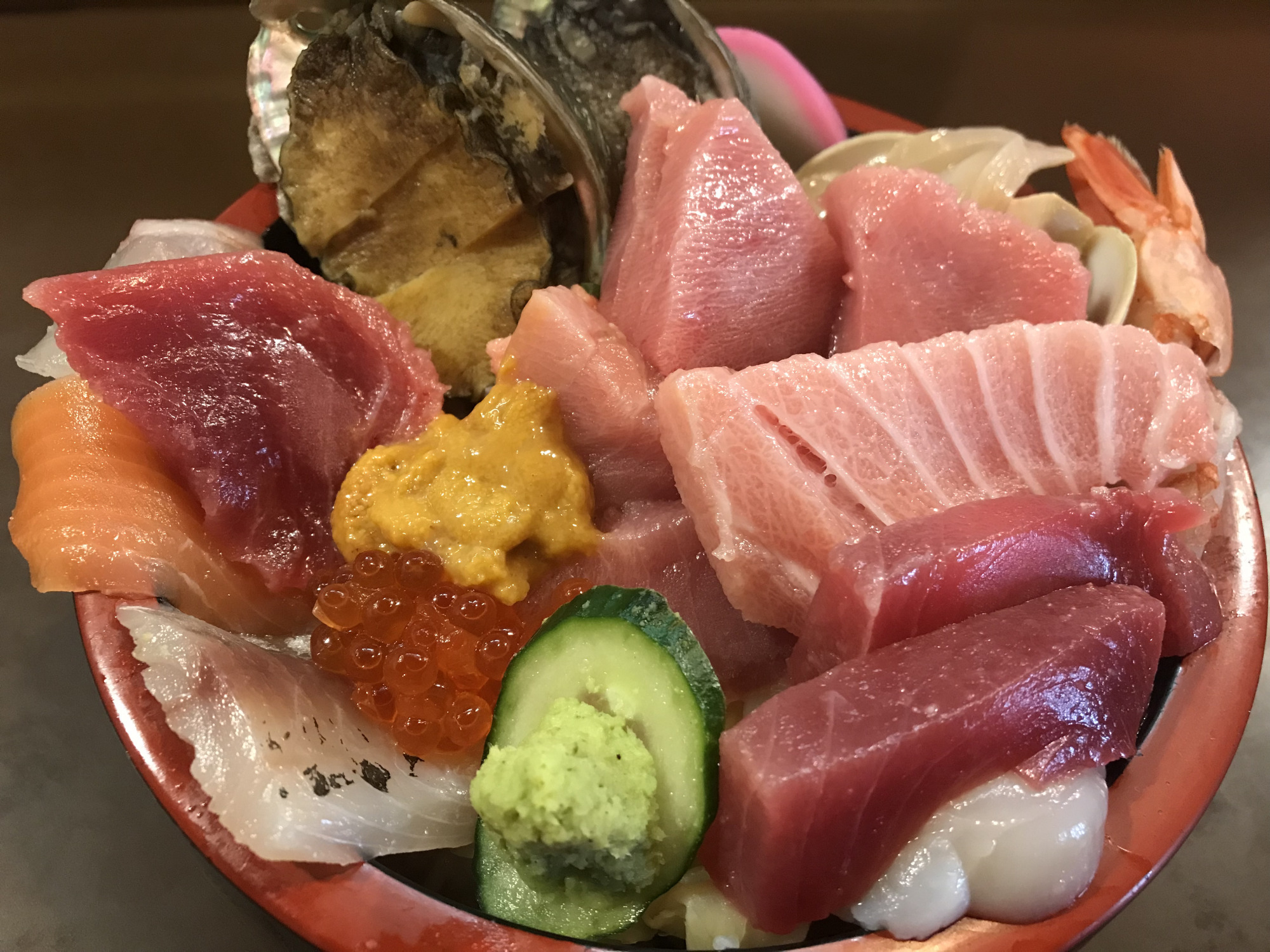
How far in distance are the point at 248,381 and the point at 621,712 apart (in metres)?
0.80

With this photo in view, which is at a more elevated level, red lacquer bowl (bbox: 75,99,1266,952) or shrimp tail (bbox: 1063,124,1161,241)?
shrimp tail (bbox: 1063,124,1161,241)

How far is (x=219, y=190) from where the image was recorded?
2732mm

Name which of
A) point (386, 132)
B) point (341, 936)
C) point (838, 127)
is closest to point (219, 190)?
point (386, 132)

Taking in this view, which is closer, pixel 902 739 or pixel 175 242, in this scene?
pixel 902 739

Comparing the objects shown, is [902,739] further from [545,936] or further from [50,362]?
[50,362]

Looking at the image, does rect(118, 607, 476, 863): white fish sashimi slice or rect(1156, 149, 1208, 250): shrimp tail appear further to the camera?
rect(1156, 149, 1208, 250): shrimp tail

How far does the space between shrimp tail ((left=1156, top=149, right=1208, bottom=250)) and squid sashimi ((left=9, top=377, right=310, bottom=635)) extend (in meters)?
1.91

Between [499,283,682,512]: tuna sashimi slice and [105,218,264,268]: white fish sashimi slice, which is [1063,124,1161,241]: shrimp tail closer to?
[499,283,682,512]: tuna sashimi slice

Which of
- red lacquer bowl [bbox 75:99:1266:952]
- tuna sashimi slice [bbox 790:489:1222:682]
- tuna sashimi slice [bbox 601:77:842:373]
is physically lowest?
red lacquer bowl [bbox 75:99:1266:952]

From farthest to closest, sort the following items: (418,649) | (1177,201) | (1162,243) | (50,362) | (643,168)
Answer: (1177,201) → (1162,243) → (643,168) → (50,362) → (418,649)

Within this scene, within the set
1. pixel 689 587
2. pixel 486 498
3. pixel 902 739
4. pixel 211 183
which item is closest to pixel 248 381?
pixel 486 498

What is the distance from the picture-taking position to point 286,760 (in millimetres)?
1025

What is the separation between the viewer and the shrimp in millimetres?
1674

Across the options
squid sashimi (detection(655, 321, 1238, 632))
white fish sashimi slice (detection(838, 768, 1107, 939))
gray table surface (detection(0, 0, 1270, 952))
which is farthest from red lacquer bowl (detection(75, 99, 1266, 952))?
squid sashimi (detection(655, 321, 1238, 632))
